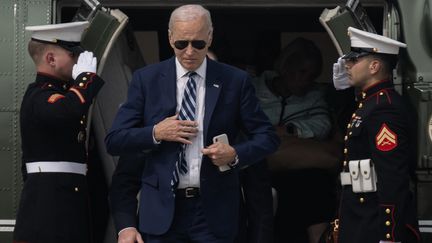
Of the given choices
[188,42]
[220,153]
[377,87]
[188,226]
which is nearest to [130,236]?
[188,226]

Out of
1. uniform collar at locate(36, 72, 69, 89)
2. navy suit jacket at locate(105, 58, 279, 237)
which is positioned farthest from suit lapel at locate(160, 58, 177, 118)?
uniform collar at locate(36, 72, 69, 89)

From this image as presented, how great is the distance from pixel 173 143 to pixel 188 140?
0.33ft

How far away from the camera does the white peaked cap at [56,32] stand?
5043mm

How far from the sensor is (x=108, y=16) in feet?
17.5

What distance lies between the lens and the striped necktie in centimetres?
447

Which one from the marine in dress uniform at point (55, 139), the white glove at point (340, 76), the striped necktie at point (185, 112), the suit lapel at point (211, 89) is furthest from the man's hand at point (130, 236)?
the white glove at point (340, 76)

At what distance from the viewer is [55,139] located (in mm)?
4918

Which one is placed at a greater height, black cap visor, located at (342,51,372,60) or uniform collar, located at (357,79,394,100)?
black cap visor, located at (342,51,372,60)

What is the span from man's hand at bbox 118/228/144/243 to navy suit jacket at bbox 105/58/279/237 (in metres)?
0.04

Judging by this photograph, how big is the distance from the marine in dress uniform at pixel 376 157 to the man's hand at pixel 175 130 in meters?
0.93

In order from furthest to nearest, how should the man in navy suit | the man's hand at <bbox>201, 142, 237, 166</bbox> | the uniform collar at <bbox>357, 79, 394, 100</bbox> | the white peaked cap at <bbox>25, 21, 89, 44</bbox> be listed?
1. the white peaked cap at <bbox>25, 21, 89, 44</bbox>
2. the uniform collar at <bbox>357, 79, 394, 100</bbox>
3. the man in navy suit
4. the man's hand at <bbox>201, 142, 237, 166</bbox>

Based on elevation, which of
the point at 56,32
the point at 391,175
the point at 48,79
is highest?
the point at 56,32

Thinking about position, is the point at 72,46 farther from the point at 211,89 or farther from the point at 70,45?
the point at 211,89

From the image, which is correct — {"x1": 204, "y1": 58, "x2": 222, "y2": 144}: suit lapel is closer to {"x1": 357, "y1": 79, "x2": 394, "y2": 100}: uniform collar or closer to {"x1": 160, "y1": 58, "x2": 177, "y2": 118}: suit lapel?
{"x1": 160, "y1": 58, "x2": 177, "y2": 118}: suit lapel
